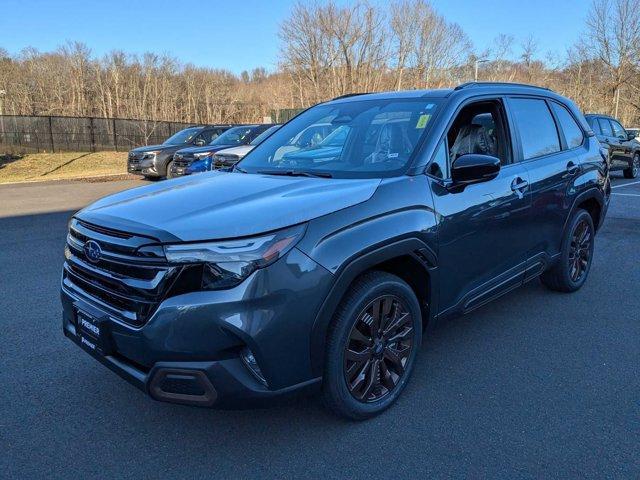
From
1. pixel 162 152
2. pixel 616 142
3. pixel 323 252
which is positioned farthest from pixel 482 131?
pixel 616 142

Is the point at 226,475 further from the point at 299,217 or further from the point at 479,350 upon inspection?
the point at 479,350

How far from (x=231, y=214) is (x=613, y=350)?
10.1 ft

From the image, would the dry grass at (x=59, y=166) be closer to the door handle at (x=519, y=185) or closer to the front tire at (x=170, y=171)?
the front tire at (x=170, y=171)

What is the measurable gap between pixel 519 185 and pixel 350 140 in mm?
1291

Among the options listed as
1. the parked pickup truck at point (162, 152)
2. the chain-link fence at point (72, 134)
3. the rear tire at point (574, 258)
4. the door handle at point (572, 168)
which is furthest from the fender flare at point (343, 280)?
the chain-link fence at point (72, 134)

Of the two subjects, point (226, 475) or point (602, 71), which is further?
point (602, 71)

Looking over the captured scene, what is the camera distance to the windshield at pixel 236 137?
567 inches

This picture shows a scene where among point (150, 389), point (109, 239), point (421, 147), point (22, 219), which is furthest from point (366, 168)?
point (22, 219)

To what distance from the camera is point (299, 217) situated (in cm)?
248

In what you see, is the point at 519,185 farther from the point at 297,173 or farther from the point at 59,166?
the point at 59,166

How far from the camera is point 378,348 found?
9.73 ft

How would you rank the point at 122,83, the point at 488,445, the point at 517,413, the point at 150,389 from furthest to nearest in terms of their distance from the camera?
1. the point at 122,83
2. the point at 517,413
3. the point at 488,445
4. the point at 150,389

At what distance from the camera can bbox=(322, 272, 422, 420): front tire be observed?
8.82 ft

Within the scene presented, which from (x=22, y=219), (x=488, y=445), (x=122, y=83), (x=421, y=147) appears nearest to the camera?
(x=488, y=445)
